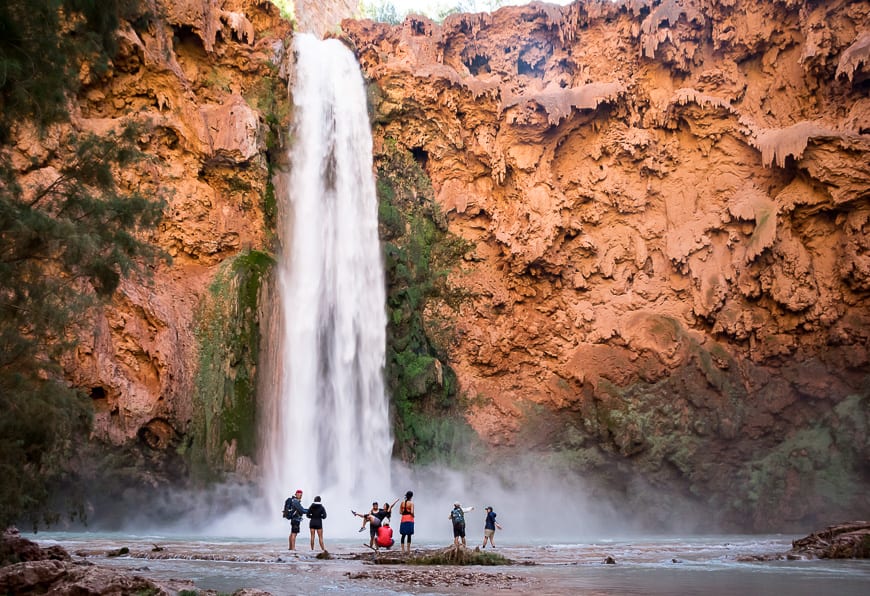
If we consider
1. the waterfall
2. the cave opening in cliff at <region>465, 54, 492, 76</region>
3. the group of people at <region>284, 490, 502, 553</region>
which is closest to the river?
the group of people at <region>284, 490, 502, 553</region>

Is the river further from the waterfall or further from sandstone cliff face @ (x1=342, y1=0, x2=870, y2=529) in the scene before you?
sandstone cliff face @ (x1=342, y1=0, x2=870, y2=529)

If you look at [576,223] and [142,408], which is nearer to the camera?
[142,408]

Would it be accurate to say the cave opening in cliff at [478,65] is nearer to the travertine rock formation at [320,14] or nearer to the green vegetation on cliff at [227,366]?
the travertine rock formation at [320,14]

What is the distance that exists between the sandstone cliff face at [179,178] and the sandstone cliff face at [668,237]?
20.4 feet

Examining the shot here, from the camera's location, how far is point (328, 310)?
2947 cm

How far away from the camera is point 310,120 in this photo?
3206 centimetres

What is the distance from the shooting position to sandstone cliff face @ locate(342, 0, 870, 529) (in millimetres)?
28578

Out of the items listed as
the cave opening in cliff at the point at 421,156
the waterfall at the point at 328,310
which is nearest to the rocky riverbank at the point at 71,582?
the waterfall at the point at 328,310

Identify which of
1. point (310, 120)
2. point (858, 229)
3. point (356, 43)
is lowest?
point (858, 229)

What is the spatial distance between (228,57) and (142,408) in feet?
50.4

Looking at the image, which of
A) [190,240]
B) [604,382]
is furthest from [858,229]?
[190,240]

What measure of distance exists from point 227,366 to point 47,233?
57.0ft

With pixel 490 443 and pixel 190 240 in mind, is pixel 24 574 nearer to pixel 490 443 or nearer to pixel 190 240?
pixel 190 240

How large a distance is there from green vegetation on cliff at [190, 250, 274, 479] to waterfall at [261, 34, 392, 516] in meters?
0.72
